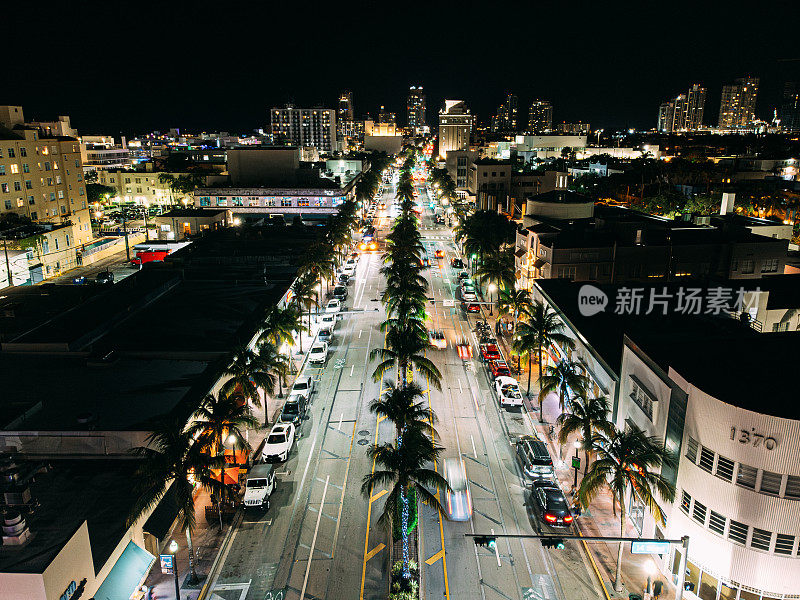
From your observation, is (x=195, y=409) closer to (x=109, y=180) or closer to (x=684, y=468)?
(x=684, y=468)

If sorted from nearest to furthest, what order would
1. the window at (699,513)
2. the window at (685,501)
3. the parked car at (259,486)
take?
1. the window at (699,513)
2. the window at (685,501)
3. the parked car at (259,486)

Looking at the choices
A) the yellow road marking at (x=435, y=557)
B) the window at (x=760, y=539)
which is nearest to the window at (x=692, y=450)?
the window at (x=760, y=539)

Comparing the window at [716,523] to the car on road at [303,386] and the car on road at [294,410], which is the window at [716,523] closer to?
the car on road at [294,410]

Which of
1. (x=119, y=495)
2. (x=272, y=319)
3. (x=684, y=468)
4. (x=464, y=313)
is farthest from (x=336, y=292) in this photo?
(x=684, y=468)

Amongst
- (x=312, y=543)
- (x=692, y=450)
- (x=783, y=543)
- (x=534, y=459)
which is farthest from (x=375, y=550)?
(x=783, y=543)

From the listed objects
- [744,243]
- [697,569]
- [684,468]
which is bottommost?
[697,569]

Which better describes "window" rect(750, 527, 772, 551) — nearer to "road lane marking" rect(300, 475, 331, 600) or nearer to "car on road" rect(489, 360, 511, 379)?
"road lane marking" rect(300, 475, 331, 600)

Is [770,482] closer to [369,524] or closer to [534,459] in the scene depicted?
[534,459]
